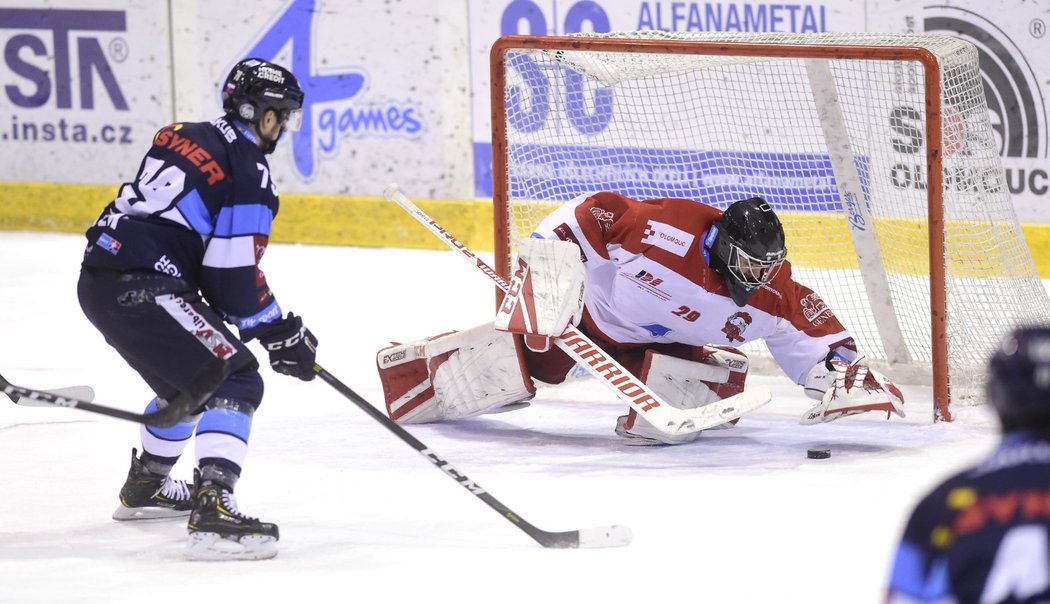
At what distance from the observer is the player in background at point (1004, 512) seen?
147cm

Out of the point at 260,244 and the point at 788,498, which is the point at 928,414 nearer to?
the point at 788,498

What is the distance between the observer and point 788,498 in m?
3.94

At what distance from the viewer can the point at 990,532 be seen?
58.3 inches

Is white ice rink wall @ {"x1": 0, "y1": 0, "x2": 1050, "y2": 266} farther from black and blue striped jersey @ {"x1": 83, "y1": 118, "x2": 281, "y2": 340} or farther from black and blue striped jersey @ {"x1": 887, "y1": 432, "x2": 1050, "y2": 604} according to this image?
black and blue striped jersey @ {"x1": 887, "y1": 432, "x2": 1050, "y2": 604}

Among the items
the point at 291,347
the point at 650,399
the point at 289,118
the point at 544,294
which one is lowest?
the point at 650,399

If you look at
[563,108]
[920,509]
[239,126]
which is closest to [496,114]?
[563,108]

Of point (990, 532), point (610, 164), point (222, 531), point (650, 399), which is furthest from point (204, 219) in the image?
point (610, 164)

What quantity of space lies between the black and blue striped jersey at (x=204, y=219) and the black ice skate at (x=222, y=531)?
360mm

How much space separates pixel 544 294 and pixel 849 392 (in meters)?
0.88

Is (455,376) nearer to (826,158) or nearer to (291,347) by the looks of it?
(291,347)

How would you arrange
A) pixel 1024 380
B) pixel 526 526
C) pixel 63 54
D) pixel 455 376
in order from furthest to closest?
1. pixel 63 54
2. pixel 455 376
3. pixel 526 526
4. pixel 1024 380

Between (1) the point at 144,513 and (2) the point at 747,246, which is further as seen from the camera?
(2) the point at 747,246

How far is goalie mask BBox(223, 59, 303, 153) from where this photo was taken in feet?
11.4

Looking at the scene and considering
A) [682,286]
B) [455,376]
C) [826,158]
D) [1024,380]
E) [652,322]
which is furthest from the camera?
[826,158]
